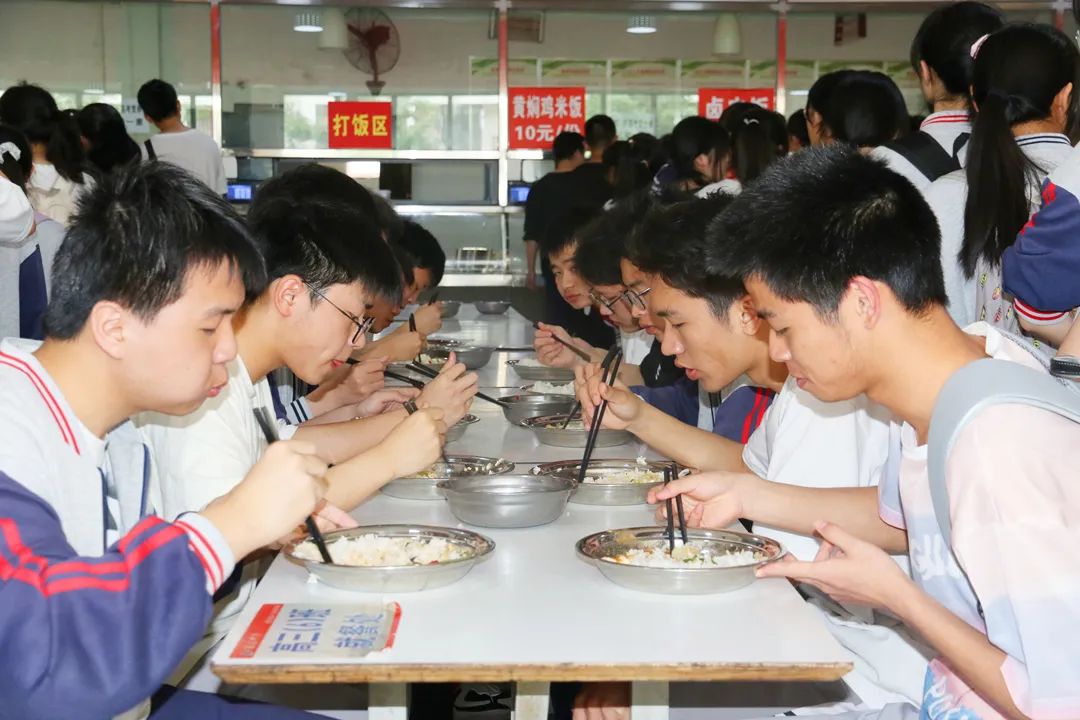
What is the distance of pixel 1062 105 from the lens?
3.07m

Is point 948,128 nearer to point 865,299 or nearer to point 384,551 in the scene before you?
point 865,299

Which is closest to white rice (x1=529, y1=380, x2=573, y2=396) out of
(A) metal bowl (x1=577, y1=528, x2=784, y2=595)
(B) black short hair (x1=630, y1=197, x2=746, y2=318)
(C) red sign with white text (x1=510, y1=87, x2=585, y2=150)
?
(B) black short hair (x1=630, y1=197, x2=746, y2=318)

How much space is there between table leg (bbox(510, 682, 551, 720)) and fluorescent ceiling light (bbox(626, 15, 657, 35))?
7.86 m

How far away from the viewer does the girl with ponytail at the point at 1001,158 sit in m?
2.87

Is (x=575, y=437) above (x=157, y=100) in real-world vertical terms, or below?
below

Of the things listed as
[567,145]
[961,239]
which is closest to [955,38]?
[961,239]

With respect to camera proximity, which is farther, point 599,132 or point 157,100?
point 599,132

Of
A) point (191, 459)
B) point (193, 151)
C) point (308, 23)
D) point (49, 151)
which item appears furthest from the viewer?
point (308, 23)

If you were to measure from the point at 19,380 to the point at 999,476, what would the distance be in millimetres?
1217

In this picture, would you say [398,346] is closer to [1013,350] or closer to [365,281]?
[365,281]

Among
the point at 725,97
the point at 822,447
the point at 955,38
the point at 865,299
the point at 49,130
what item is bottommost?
the point at 822,447

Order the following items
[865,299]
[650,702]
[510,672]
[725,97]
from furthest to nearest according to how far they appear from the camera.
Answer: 1. [725,97]
2. [650,702]
3. [865,299]
4. [510,672]

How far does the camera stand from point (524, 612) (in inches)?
65.3

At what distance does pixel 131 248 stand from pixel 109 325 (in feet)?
0.36
